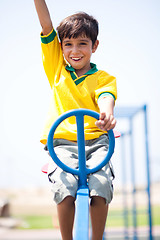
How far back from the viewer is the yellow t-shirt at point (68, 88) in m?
1.55

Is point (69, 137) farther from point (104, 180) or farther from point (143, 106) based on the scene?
point (143, 106)

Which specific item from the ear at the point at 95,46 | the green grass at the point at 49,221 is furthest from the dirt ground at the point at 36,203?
the ear at the point at 95,46

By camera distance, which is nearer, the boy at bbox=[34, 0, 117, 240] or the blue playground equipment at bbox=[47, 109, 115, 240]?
the blue playground equipment at bbox=[47, 109, 115, 240]

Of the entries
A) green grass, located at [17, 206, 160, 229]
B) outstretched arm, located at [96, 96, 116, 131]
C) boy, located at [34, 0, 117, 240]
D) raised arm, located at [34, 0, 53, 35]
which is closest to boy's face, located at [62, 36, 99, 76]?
boy, located at [34, 0, 117, 240]

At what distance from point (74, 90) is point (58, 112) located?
0.44 ft

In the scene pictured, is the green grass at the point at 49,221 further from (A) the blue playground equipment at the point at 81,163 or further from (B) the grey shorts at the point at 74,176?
(A) the blue playground equipment at the point at 81,163

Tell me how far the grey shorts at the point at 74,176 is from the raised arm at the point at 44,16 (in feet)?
1.99

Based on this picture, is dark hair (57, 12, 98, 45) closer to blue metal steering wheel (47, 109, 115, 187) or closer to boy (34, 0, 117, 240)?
boy (34, 0, 117, 240)

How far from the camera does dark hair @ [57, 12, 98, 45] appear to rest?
163 centimetres

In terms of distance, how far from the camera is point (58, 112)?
1.63m

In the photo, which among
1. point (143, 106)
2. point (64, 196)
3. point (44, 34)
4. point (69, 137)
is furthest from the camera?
point (143, 106)

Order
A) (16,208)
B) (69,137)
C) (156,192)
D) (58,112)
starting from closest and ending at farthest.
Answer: (69,137), (58,112), (16,208), (156,192)

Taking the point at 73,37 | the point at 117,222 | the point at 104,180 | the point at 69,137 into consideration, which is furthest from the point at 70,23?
the point at 117,222

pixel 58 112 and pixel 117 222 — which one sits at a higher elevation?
pixel 58 112
